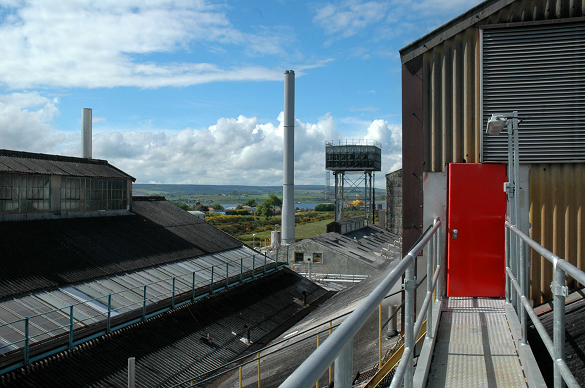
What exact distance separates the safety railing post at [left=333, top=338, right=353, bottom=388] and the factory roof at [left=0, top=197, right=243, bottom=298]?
55.7 feet

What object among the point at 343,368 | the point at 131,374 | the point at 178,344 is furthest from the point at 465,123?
the point at 178,344

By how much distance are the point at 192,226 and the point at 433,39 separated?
25.7 metres

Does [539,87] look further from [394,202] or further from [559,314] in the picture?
[394,202]

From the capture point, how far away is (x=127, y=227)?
2691 cm

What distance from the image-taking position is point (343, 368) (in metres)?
1.75

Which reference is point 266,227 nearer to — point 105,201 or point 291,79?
point 291,79

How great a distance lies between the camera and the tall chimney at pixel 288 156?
43844mm

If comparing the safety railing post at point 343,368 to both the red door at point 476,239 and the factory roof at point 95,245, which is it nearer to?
the red door at point 476,239

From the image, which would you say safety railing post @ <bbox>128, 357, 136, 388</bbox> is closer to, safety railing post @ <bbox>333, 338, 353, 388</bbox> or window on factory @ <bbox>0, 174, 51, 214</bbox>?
window on factory @ <bbox>0, 174, 51, 214</bbox>

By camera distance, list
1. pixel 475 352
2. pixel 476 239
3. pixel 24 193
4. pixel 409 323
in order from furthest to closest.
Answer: pixel 24 193 < pixel 476 239 < pixel 475 352 < pixel 409 323

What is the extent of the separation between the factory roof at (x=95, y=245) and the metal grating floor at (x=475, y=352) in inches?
603

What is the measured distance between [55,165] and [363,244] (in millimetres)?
30673

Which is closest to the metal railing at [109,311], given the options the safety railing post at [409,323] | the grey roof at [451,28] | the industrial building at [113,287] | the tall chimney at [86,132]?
the industrial building at [113,287]

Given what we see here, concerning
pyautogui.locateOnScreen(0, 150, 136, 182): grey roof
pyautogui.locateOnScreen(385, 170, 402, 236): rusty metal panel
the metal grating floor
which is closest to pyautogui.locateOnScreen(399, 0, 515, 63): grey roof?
the metal grating floor
